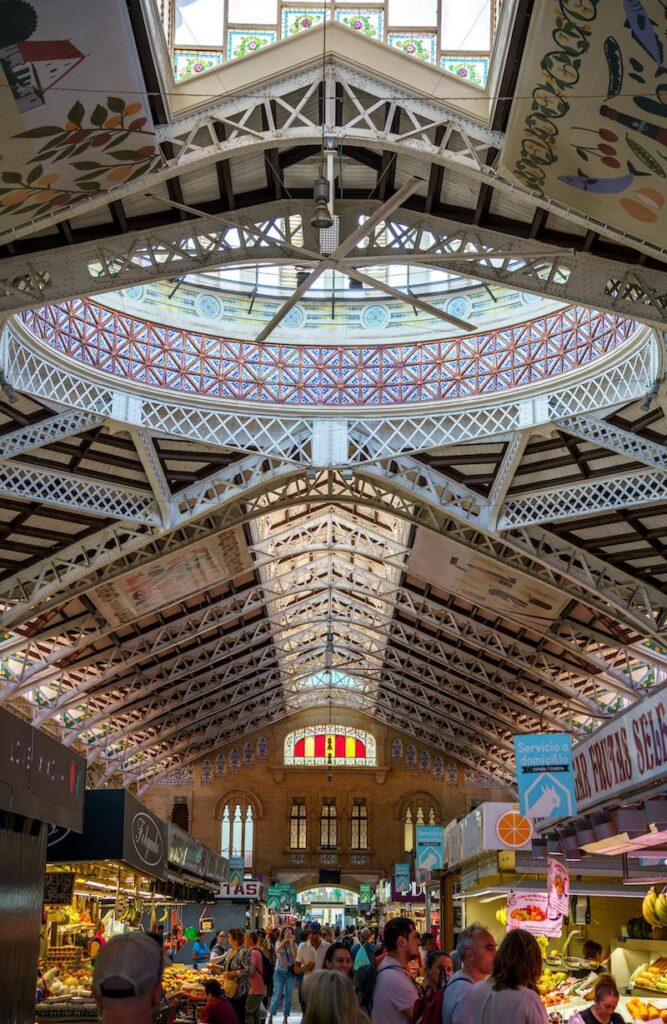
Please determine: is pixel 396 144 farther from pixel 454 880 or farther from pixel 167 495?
pixel 454 880

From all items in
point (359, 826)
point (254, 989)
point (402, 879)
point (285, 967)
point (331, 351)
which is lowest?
point (285, 967)

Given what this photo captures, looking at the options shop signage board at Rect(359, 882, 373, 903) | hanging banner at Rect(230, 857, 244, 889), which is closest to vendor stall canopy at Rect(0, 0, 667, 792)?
hanging banner at Rect(230, 857, 244, 889)

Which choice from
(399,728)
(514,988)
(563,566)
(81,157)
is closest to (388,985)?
(514,988)

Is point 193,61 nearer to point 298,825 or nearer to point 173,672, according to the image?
point 173,672

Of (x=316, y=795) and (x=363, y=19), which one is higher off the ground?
(x=363, y=19)

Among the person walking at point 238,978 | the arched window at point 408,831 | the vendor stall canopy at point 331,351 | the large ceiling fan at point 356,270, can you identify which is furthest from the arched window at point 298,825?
the large ceiling fan at point 356,270

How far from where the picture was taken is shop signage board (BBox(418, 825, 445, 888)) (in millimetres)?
23016

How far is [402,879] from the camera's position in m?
29.5

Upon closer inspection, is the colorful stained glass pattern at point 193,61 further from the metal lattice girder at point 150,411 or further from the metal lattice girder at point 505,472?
the metal lattice girder at point 505,472

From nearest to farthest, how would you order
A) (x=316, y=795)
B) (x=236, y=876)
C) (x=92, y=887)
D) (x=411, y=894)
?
(x=92, y=887)
(x=411, y=894)
(x=236, y=876)
(x=316, y=795)

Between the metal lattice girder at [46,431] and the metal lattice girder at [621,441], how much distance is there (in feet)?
24.7

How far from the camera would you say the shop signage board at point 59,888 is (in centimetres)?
1099

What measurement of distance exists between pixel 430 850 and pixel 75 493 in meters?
11.6

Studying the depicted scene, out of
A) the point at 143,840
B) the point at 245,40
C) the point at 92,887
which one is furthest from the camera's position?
the point at 92,887
